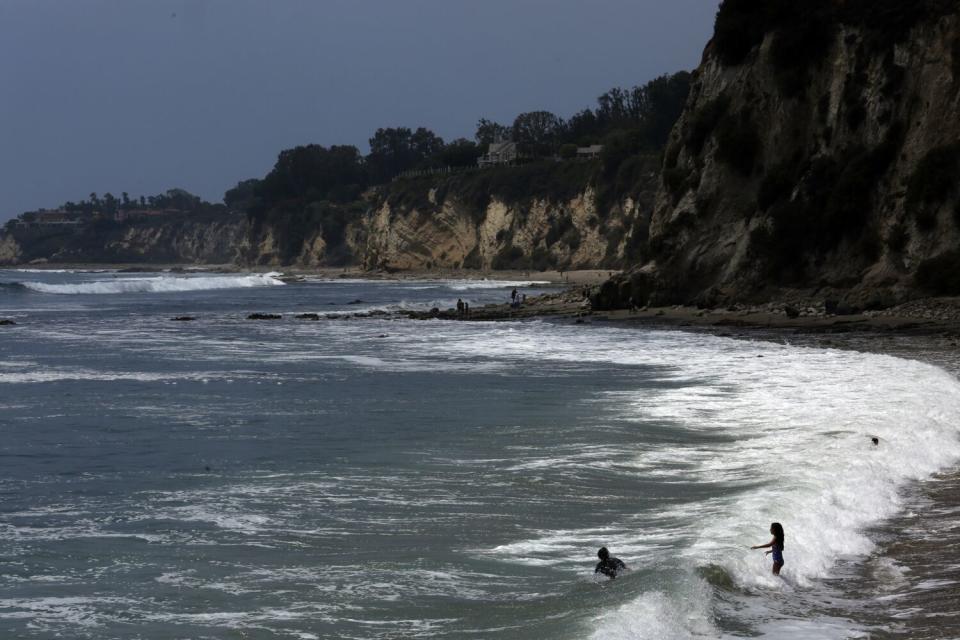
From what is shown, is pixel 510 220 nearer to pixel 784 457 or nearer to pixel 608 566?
pixel 784 457

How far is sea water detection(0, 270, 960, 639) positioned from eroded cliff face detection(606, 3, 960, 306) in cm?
1070

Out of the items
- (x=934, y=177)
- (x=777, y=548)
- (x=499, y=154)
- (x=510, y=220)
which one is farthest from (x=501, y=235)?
(x=777, y=548)

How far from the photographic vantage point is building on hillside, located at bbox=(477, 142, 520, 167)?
468ft

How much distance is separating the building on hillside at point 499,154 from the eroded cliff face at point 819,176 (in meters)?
95.6

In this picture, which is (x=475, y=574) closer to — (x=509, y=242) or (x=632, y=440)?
(x=632, y=440)

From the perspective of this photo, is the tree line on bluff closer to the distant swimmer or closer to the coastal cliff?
the coastal cliff

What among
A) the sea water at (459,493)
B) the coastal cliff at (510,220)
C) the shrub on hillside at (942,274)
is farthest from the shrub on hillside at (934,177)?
the coastal cliff at (510,220)

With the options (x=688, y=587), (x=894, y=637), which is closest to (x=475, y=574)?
(x=688, y=587)

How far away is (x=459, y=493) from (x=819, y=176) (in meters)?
30.3

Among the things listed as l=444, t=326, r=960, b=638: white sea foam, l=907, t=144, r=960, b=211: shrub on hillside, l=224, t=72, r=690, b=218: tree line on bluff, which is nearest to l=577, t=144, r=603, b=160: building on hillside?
l=224, t=72, r=690, b=218: tree line on bluff

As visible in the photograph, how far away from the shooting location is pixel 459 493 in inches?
506

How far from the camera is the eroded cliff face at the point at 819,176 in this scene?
35.2m

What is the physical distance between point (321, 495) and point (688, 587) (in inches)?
211

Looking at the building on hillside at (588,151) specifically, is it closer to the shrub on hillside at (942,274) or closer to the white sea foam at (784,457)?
the shrub on hillside at (942,274)
